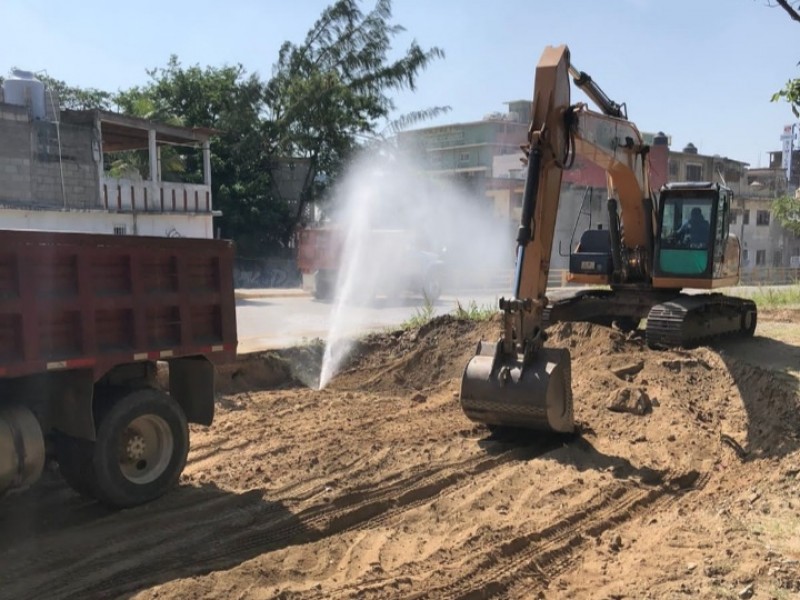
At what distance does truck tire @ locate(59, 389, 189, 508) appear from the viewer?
645cm

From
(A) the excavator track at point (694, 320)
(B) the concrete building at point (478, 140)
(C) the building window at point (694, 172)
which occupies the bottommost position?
(A) the excavator track at point (694, 320)

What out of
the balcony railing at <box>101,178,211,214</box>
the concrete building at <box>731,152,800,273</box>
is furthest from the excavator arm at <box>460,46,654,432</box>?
the concrete building at <box>731,152,800,273</box>

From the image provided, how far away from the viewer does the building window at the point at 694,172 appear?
2255 inches

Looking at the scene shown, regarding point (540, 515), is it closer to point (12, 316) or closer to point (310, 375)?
point (12, 316)

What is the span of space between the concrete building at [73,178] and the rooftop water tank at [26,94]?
3 cm

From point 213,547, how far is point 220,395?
18.9ft

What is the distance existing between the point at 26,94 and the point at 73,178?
280cm

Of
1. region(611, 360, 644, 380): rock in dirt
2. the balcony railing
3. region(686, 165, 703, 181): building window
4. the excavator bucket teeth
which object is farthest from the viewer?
region(686, 165, 703, 181): building window

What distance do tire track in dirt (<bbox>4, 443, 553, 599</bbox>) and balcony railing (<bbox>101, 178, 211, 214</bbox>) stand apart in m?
21.2

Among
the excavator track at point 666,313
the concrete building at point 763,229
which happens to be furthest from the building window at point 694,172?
the excavator track at point 666,313

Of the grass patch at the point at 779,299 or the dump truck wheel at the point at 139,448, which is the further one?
the grass patch at the point at 779,299

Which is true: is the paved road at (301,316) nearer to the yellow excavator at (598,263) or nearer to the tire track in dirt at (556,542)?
the yellow excavator at (598,263)

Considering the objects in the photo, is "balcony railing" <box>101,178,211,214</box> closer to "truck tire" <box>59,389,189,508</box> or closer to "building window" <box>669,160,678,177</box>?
"truck tire" <box>59,389,189,508</box>

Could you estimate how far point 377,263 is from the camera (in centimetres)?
2616
